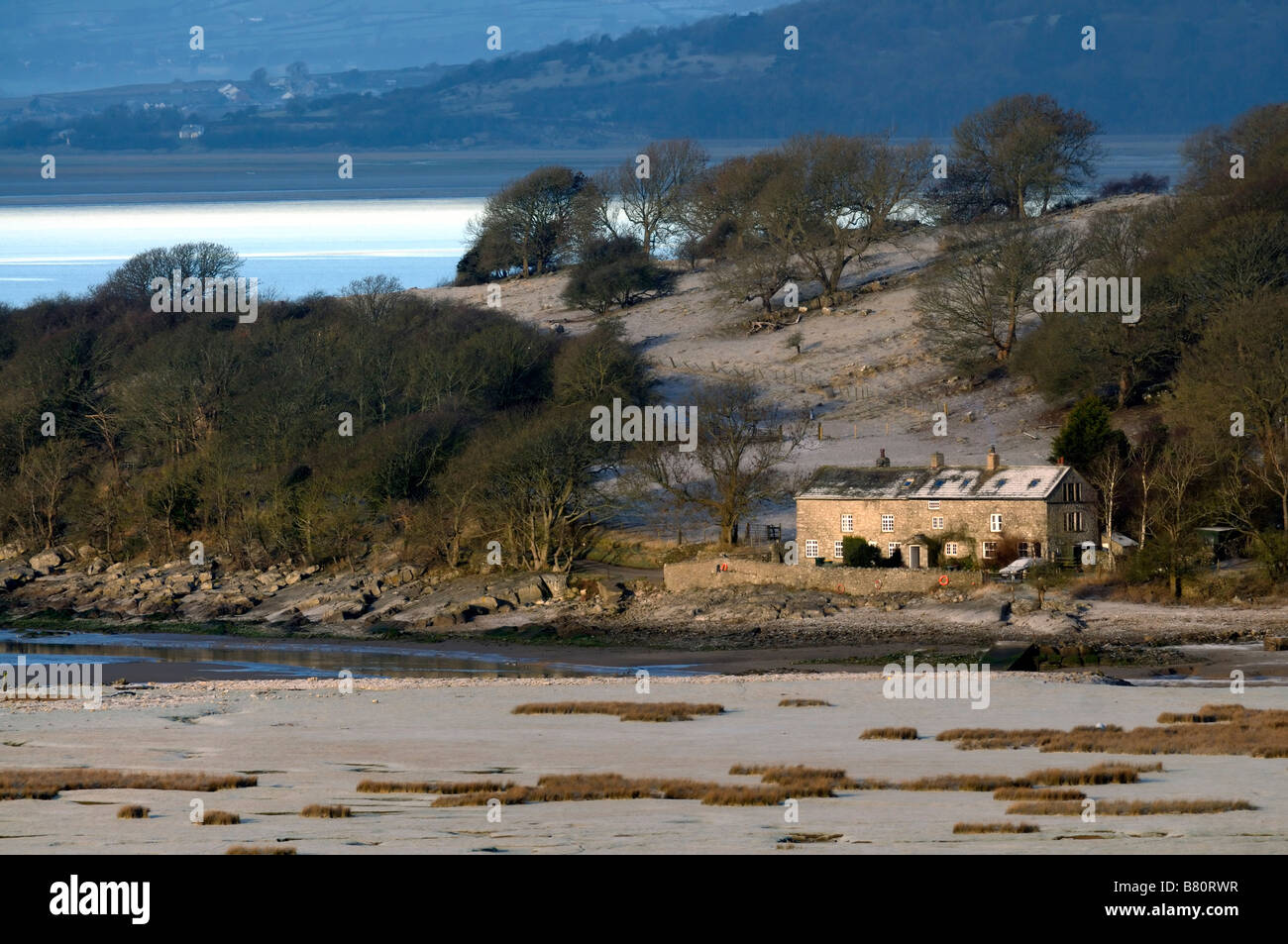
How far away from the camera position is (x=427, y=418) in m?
70.1

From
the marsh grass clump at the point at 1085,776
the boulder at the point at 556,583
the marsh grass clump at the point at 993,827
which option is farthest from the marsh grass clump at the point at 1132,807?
the boulder at the point at 556,583

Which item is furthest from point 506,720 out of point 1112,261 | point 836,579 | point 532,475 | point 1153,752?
point 1112,261

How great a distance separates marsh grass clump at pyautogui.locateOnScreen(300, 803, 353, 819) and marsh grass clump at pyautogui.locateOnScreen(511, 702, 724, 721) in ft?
35.2

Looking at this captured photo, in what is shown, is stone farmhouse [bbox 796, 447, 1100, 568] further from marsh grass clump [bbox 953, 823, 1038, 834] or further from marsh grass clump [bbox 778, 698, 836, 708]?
marsh grass clump [bbox 953, 823, 1038, 834]

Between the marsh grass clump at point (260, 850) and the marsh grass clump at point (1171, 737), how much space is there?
1321 centimetres

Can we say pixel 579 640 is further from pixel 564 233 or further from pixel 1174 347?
pixel 564 233

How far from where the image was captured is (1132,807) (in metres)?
25.7

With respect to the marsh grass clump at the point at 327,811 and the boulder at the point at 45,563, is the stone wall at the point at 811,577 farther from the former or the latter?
the marsh grass clump at the point at 327,811

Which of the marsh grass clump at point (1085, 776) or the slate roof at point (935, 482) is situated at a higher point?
the slate roof at point (935, 482)

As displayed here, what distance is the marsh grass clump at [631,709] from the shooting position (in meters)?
37.1

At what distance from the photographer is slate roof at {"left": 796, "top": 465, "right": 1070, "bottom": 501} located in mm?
53406

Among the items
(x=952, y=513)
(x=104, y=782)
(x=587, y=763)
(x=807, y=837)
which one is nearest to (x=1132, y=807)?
(x=807, y=837)

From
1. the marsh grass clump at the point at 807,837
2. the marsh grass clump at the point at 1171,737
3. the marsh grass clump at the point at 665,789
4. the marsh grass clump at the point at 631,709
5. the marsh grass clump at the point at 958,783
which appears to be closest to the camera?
the marsh grass clump at the point at 807,837
